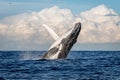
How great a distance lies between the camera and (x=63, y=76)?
2480cm

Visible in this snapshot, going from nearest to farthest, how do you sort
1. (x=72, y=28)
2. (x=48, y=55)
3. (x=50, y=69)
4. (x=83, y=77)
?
(x=83, y=77) → (x=50, y=69) → (x=72, y=28) → (x=48, y=55)

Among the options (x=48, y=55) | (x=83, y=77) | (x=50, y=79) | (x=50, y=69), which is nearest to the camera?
(x=50, y=79)

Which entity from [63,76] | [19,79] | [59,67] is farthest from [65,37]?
[19,79]

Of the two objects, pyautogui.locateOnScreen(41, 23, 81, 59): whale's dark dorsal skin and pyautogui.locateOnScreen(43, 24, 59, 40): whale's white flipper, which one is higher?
pyautogui.locateOnScreen(43, 24, 59, 40): whale's white flipper

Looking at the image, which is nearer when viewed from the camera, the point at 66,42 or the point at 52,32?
the point at 66,42

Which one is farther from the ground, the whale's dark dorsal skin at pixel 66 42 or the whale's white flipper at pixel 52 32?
the whale's white flipper at pixel 52 32

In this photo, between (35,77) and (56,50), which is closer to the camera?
(35,77)

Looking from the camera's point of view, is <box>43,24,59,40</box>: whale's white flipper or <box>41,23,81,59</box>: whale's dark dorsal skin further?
<box>43,24,59,40</box>: whale's white flipper

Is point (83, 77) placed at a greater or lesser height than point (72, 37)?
lesser

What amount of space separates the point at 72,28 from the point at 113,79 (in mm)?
8581

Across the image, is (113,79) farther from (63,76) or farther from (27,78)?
(27,78)

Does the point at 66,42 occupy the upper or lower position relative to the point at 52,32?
lower

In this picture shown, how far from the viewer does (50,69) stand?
29406mm

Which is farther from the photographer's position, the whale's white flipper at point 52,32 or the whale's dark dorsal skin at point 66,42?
the whale's white flipper at point 52,32
